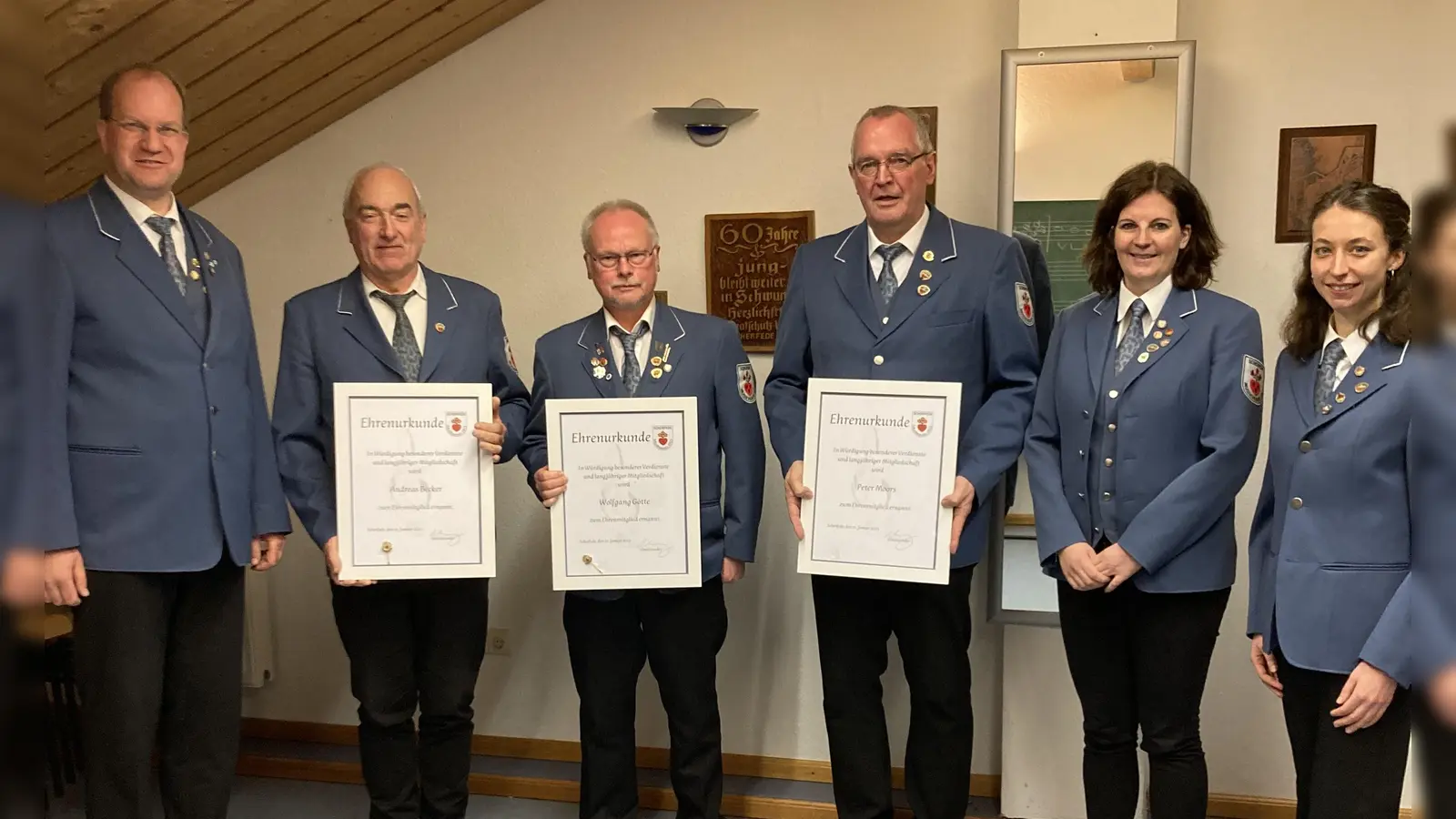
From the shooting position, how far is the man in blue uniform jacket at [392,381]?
2.26 meters

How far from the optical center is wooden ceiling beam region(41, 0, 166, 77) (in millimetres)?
2170

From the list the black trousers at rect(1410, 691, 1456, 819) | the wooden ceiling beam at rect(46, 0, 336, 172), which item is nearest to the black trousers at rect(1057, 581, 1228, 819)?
the black trousers at rect(1410, 691, 1456, 819)

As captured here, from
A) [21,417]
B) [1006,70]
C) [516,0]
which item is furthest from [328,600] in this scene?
[21,417]

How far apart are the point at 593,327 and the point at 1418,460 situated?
7.03ft

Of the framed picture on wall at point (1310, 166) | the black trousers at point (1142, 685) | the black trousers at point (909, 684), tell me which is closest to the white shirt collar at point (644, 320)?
the black trousers at point (909, 684)

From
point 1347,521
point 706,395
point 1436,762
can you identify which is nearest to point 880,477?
point 706,395

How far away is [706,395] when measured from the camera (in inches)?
93.7

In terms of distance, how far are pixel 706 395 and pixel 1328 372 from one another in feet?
4.00

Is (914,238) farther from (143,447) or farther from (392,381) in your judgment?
(143,447)

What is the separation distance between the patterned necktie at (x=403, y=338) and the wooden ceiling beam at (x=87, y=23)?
787 mm

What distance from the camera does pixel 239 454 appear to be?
2.04 m

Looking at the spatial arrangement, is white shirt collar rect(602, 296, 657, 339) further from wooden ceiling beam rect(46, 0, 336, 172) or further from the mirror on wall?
wooden ceiling beam rect(46, 0, 336, 172)

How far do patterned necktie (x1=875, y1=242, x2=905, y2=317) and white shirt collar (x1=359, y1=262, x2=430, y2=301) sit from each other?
3.26 ft

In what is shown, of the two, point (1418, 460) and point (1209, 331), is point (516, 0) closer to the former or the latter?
point (1209, 331)
